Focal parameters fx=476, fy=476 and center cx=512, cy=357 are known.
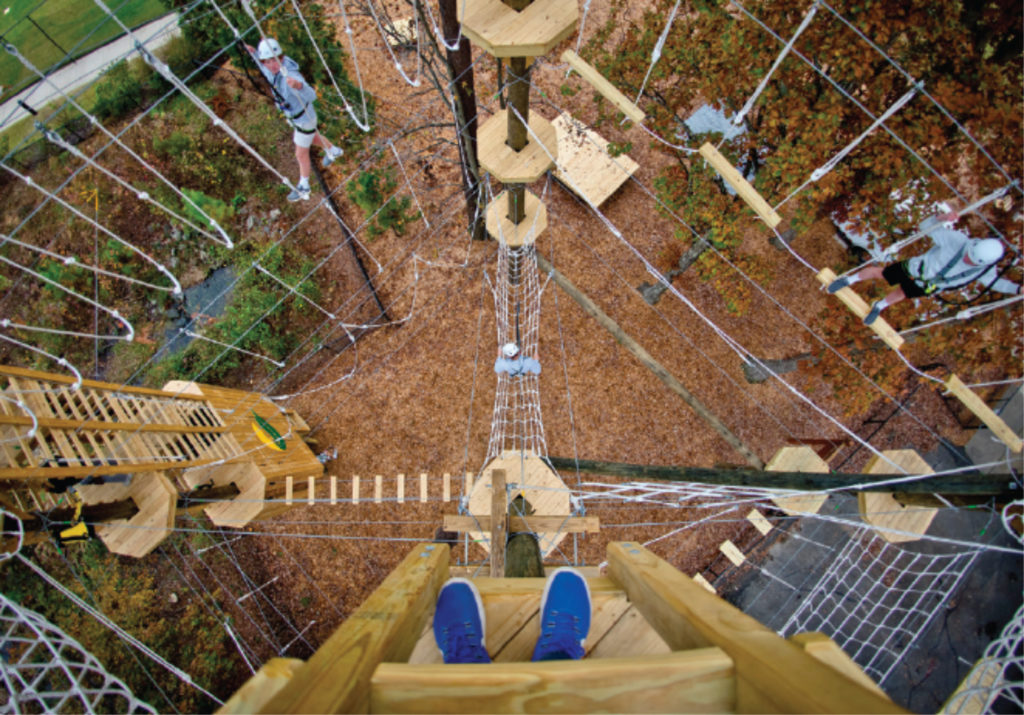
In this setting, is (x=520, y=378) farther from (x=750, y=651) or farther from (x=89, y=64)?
(x=89, y=64)

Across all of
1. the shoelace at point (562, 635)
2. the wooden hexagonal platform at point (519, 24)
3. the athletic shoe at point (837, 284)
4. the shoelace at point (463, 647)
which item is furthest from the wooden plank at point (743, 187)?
the shoelace at point (463, 647)

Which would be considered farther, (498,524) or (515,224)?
(515,224)

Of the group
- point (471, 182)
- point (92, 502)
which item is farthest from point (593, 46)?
point (92, 502)

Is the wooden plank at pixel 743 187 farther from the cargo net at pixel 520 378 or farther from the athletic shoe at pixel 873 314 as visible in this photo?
the cargo net at pixel 520 378

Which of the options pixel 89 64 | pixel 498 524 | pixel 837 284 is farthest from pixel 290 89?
pixel 89 64

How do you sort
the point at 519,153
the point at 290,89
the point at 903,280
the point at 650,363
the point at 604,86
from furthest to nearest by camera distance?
1. the point at 650,363
2. the point at 290,89
3. the point at 903,280
4. the point at 604,86
5. the point at 519,153

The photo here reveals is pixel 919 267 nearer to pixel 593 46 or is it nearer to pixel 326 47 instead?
pixel 593 46

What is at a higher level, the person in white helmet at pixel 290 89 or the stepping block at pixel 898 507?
the person in white helmet at pixel 290 89

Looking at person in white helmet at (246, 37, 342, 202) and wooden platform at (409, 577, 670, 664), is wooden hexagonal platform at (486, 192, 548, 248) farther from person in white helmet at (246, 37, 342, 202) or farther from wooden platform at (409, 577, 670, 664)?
wooden platform at (409, 577, 670, 664)
